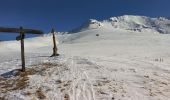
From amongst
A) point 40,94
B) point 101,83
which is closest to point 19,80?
point 40,94

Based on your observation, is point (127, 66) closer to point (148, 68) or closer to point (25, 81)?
point (148, 68)

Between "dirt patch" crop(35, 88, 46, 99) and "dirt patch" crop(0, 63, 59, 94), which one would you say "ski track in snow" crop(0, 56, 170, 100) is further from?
"dirt patch" crop(0, 63, 59, 94)

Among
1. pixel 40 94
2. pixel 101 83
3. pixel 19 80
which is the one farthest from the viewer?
pixel 19 80

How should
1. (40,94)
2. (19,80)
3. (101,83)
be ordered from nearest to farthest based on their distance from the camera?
(40,94) → (101,83) → (19,80)

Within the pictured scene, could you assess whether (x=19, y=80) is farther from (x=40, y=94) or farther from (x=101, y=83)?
(x=101, y=83)

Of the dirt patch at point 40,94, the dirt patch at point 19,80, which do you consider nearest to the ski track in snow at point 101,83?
the dirt patch at point 40,94

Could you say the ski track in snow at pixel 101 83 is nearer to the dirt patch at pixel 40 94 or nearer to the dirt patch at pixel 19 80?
the dirt patch at pixel 40 94

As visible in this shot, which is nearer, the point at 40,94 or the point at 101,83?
the point at 40,94

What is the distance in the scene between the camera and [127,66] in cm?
2378

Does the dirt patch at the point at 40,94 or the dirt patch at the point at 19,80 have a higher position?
the dirt patch at the point at 19,80

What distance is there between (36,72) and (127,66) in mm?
6668

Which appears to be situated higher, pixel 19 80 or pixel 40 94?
pixel 19 80

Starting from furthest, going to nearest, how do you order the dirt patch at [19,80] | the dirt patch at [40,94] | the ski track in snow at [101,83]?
the dirt patch at [19,80] → the ski track in snow at [101,83] → the dirt patch at [40,94]

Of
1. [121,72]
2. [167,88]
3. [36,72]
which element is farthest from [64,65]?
[167,88]
